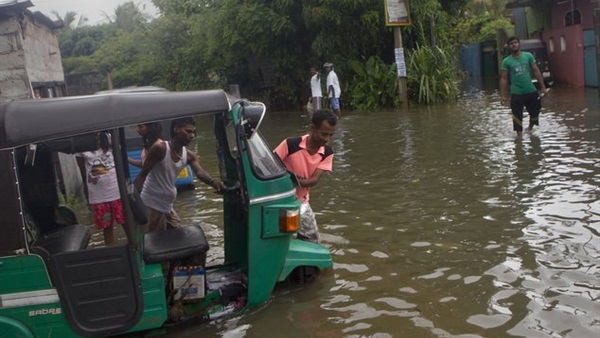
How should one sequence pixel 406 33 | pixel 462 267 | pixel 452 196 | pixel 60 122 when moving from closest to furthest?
1. pixel 60 122
2. pixel 462 267
3. pixel 452 196
4. pixel 406 33

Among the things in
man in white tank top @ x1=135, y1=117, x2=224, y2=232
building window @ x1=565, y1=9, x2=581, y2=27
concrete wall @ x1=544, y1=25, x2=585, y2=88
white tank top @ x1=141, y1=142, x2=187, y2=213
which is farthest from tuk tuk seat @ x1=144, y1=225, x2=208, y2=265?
building window @ x1=565, y1=9, x2=581, y2=27

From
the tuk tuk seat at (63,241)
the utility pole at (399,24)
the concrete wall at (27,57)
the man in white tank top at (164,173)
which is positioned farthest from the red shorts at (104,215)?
the utility pole at (399,24)

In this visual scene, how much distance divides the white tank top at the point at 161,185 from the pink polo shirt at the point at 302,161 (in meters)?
0.84

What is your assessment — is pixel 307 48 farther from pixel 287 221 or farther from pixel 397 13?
pixel 287 221

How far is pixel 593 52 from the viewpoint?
19797 mm

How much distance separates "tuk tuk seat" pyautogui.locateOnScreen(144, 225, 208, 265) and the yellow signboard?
15485mm

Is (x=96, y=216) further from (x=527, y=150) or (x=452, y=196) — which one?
(x=527, y=150)

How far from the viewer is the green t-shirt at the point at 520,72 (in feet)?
36.8

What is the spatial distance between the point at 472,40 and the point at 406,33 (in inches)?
670

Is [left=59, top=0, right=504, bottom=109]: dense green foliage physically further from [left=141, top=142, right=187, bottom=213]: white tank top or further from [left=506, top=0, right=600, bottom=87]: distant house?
[left=141, top=142, right=187, bottom=213]: white tank top

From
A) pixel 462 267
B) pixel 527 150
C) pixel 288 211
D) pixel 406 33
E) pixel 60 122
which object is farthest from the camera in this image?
pixel 406 33

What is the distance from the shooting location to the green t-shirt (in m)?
11.2

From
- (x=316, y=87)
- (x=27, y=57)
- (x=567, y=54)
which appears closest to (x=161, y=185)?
(x=27, y=57)

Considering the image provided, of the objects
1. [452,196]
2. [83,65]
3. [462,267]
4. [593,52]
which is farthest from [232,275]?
[83,65]
